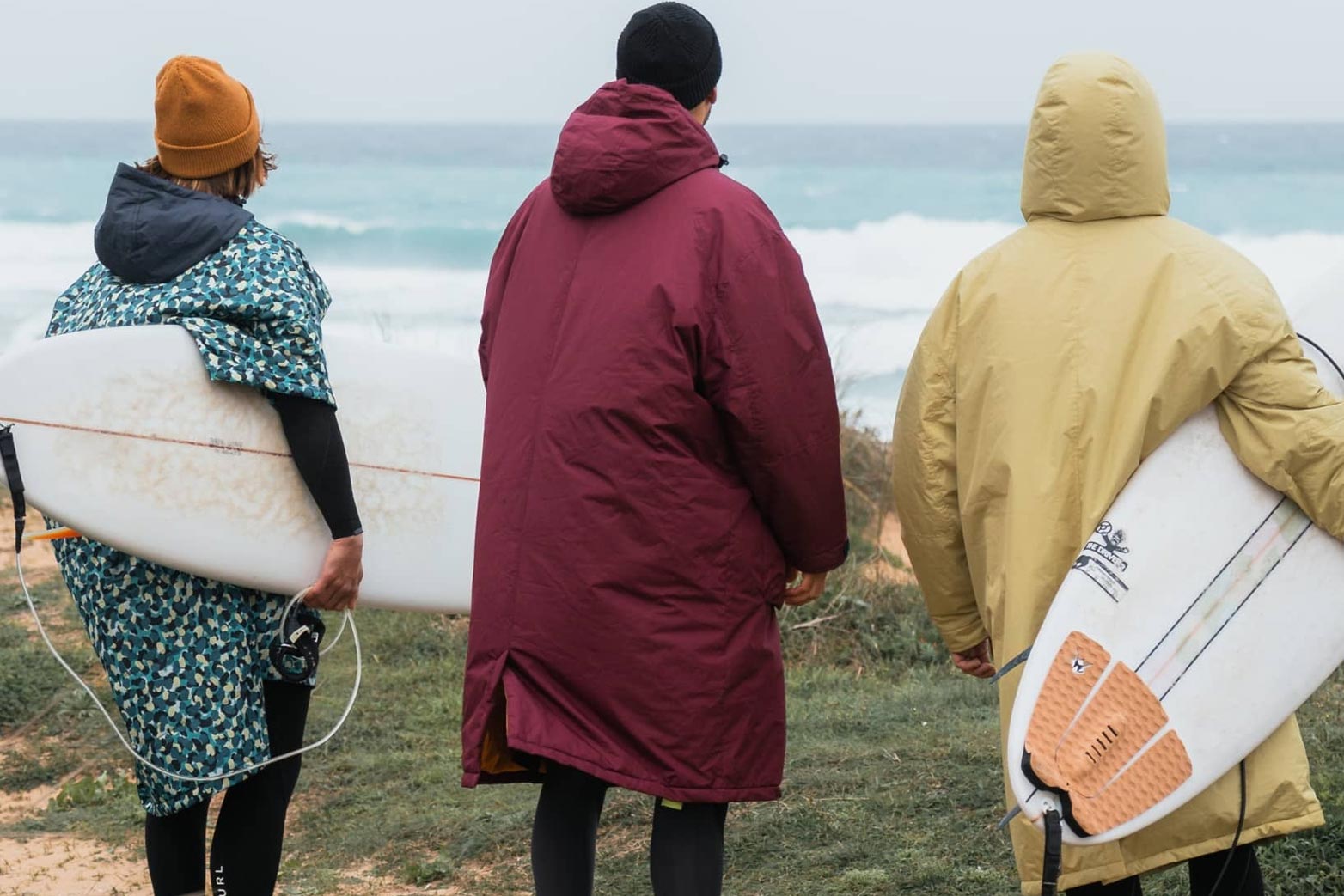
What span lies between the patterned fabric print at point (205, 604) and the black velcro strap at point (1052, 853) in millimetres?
1311

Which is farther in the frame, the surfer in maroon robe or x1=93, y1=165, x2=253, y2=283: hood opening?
x1=93, y1=165, x2=253, y2=283: hood opening

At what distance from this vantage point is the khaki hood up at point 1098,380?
2.23m

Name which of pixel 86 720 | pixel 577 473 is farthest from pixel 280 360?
pixel 86 720

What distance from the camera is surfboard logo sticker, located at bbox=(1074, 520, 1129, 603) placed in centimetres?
234

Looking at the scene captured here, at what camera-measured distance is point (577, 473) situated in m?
2.30

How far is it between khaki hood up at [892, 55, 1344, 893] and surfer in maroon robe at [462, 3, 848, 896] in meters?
0.24

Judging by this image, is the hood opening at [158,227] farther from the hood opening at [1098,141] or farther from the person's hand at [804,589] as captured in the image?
the hood opening at [1098,141]

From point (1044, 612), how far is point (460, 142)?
48671 millimetres

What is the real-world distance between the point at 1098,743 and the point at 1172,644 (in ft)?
0.65

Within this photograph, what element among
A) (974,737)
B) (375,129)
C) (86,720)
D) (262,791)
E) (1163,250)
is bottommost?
(375,129)

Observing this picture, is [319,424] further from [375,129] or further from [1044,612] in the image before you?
[375,129]

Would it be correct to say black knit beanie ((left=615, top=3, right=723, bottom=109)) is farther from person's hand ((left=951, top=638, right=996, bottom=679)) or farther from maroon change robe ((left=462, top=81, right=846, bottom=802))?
person's hand ((left=951, top=638, right=996, bottom=679))

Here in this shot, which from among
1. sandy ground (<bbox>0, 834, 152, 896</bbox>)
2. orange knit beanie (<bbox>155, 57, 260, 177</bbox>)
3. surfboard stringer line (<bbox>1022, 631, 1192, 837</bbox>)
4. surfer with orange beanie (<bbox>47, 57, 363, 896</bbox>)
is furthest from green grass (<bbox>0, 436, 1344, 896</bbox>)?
orange knit beanie (<bbox>155, 57, 260, 177</bbox>)

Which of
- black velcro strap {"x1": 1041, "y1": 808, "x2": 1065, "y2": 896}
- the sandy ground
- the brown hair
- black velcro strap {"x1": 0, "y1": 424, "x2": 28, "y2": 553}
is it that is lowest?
the sandy ground
